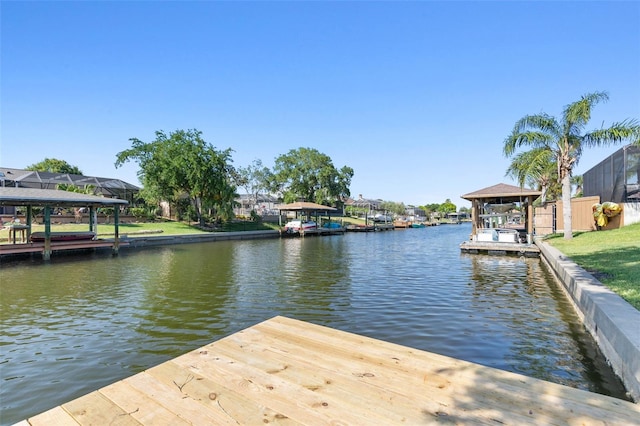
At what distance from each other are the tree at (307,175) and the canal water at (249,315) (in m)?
43.4

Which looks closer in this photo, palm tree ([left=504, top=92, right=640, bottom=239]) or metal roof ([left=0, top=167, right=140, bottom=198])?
palm tree ([left=504, top=92, right=640, bottom=239])

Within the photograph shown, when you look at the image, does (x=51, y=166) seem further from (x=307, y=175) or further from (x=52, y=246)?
(x=52, y=246)

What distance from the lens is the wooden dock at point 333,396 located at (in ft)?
7.47

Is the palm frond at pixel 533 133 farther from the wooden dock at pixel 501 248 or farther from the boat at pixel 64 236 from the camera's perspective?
the boat at pixel 64 236

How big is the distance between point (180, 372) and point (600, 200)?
2805cm

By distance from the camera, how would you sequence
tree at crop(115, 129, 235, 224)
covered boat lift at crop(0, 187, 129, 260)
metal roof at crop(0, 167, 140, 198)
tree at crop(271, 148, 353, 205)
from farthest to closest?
tree at crop(271, 148, 353, 205) < metal roof at crop(0, 167, 140, 198) < tree at crop(115, 129, 235, 224) < covered boat lift at crop(0, 187, 129, 260)

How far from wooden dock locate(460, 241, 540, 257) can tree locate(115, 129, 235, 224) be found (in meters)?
24.3

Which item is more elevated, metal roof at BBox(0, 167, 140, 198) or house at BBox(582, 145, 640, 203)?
metal roof at BBox(0, 167, 140, 198)

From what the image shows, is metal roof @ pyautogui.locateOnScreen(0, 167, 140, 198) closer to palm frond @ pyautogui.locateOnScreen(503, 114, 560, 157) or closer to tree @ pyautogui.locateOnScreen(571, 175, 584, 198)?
palm frond @ pyautogui.locateOnScreen(503, 114, 560, 157)

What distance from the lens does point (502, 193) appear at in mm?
19734

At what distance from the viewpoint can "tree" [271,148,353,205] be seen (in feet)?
185

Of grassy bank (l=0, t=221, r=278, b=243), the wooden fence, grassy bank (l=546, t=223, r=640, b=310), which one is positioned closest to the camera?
grassy bank (l=546, t=223, r=640, b=310)

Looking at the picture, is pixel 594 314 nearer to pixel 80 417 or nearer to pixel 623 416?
Result: pixel 623 416

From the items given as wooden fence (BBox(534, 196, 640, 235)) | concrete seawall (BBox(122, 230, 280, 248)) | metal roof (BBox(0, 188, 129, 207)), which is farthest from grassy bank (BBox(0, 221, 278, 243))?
wooden fence (BBox(534, 196, 640, 235))
